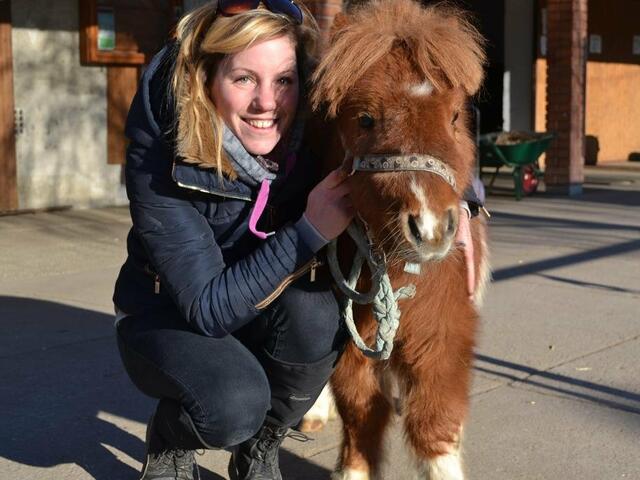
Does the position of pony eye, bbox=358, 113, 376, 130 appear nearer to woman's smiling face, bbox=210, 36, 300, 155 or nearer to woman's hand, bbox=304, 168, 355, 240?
woman's hand, bbox=304, 168, 355, 240

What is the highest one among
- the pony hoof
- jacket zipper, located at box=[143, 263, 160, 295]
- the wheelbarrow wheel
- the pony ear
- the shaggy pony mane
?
the pony ear

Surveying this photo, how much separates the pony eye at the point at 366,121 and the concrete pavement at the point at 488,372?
1.58 m

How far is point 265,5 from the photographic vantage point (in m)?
3.04

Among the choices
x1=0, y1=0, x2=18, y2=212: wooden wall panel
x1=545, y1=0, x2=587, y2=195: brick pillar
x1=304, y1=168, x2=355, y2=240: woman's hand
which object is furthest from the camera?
x1=545, y1=0, x2=587, y2=195: brick pillar

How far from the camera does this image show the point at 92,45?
427 inches

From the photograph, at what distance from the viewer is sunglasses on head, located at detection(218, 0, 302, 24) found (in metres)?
2.96

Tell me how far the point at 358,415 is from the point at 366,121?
3.89 feet

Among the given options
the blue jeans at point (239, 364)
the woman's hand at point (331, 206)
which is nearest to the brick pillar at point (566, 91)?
the blue jeans at point (239, 364)

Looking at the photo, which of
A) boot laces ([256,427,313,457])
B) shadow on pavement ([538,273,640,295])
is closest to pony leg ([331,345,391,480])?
boot laces ([256,427,313,457])

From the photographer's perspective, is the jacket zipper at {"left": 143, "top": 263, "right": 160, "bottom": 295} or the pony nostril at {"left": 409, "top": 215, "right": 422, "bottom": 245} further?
the jacket zipper at {"left": 143, "top": 263, "right": 160, "bottom": 295}

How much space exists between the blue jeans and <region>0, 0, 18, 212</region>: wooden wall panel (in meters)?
7.57

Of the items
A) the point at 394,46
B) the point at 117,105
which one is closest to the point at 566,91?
the point at 117,105

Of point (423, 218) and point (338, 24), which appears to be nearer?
point (423, 218)

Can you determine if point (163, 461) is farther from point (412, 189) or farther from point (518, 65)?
point (518, 65)
